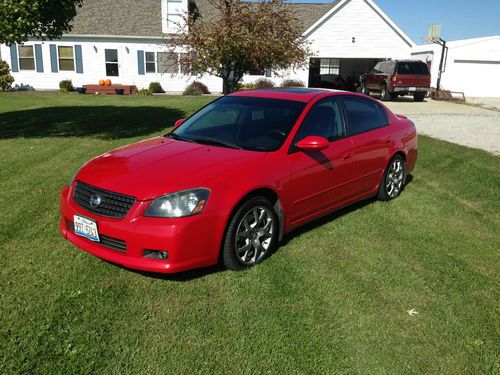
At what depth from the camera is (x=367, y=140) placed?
5543mm

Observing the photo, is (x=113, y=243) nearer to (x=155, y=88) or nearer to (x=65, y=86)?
(x=155, y=88)

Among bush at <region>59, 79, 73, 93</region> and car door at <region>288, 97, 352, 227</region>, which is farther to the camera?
bush at <region>59, 79, 73, 93</region>

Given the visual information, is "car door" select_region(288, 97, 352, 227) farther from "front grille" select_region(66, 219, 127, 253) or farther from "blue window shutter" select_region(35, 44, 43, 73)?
"blue window shutter" select_region(35, 44, 43, 73)

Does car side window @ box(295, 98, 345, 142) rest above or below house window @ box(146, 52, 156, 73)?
below

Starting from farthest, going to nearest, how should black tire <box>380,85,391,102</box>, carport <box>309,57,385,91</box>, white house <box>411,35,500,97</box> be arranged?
carport <box>309,57,385,91</box> < white house <box>411,35,500,97</box> < black tire <box>380,85,391,102</box>

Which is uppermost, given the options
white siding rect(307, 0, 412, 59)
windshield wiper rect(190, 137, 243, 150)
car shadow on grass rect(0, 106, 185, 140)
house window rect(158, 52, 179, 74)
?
white siding rect(307, 0, 412, 59)

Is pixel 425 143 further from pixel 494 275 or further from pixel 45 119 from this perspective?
pixel 45 119

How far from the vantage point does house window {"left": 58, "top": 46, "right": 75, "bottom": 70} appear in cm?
2575

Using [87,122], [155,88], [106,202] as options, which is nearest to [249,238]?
[106,202]

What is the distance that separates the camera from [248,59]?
13914mm

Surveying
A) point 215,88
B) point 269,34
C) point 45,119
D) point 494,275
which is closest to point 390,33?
point 215,88

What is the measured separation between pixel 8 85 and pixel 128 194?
973 inches

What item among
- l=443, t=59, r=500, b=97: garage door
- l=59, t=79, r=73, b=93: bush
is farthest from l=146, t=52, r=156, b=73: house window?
l=443, t=59, r=500, b=97: garage door

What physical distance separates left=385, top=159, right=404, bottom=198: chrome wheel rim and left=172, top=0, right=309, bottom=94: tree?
8212mm
